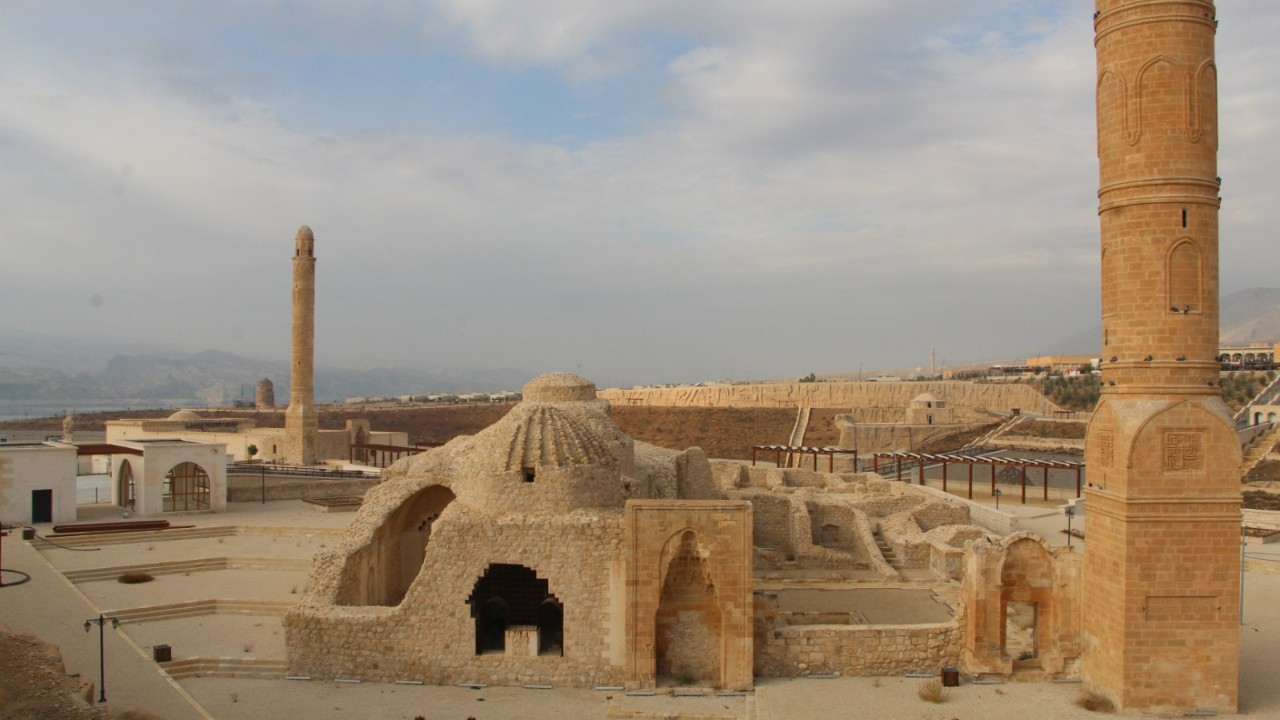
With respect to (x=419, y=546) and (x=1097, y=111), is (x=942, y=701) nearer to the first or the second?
(x=1097, y=111)

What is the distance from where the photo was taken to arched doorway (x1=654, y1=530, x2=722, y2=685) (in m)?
14.0

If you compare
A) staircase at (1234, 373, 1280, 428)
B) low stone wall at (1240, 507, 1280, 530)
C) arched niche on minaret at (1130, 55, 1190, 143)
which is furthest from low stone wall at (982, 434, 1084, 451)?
arched niche on minaret at (1130, 55, 1190, 143)

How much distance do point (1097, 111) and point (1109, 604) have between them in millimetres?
7235

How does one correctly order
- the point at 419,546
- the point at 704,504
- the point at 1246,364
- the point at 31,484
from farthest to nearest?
the point at 1246,364
the point at 31,484
the point at 419,546
the point at 704,504

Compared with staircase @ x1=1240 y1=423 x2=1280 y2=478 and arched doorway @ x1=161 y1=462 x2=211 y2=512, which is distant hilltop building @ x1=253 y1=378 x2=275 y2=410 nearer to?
arched doorway @ x1=161 y1=462 x2=211 y2=512

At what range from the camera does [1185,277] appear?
12.8m

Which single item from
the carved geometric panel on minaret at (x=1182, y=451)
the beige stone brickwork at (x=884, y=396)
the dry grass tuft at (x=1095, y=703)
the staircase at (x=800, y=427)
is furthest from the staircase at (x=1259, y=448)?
the dry grass tuft at (x=1095, y=703)

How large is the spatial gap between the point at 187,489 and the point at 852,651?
2471 centimetres

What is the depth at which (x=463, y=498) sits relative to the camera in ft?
50.0

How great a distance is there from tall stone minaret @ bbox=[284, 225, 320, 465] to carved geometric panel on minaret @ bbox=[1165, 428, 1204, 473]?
3739 cm

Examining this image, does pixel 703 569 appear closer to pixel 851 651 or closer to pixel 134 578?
pixel 851 651

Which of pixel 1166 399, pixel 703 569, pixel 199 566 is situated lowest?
pixel 199 566

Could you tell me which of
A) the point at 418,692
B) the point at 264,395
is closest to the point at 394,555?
the point at 418,692

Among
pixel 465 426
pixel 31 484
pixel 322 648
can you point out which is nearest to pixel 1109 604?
pixel 322 648
